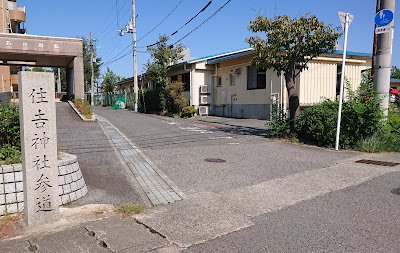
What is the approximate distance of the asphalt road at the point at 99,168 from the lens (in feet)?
17.0

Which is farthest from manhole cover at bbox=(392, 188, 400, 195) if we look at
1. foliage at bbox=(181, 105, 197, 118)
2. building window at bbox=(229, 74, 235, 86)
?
foliage at bbox=(181, 105, 197, 118)

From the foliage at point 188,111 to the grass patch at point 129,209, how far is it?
1682 cm

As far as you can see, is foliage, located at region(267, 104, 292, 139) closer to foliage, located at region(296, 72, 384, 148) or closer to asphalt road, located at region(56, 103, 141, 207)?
foliage, located at region(296, 72, 384, 148)

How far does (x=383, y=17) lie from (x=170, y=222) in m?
9.11

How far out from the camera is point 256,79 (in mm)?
19078

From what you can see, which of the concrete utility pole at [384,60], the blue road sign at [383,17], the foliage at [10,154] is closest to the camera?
the foliage at [10,154]

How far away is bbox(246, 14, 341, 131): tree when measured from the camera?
10.6 meters

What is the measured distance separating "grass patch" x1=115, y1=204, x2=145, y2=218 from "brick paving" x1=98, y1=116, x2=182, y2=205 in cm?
37

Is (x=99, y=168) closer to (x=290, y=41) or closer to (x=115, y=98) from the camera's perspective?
(x=290, y=41)

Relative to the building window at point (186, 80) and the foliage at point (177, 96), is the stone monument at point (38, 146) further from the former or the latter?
the building window at point (186, 80)

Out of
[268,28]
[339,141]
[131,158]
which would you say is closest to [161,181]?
[131,158]

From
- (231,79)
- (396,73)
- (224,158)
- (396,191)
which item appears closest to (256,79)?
(231,79)

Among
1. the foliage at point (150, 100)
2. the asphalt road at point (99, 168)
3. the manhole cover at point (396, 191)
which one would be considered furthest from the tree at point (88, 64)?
the manhole cover at point (396, 191)

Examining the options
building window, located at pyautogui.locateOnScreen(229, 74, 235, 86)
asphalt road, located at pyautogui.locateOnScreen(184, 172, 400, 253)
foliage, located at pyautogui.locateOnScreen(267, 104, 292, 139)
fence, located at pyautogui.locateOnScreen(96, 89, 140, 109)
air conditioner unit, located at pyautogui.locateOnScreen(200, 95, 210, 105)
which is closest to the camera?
asphalt road, located at pyautogui.locateOnScreen(184, 172, 400, 253)
